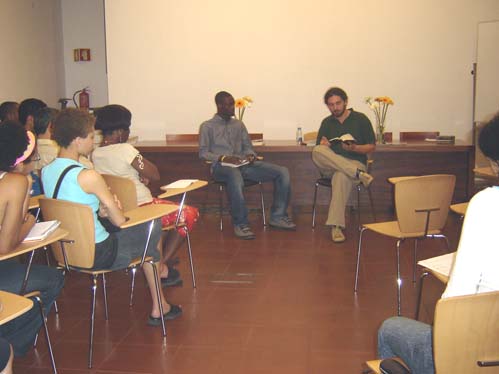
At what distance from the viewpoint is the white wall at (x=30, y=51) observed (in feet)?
26.4

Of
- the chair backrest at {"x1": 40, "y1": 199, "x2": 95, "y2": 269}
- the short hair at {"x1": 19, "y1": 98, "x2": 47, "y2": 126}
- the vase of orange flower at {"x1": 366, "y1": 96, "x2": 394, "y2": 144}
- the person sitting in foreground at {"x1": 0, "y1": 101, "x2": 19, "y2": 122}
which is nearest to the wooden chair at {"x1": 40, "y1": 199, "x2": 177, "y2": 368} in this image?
the chair backrest at {"x1": 40, "y1": 199, "x2": 95, "y2": 269}

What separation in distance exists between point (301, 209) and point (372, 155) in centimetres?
95

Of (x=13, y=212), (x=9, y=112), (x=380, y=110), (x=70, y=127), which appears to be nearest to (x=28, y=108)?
(x=9, y=112)

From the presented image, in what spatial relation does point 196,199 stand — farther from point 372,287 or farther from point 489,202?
point 489,202

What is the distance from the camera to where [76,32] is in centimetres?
956

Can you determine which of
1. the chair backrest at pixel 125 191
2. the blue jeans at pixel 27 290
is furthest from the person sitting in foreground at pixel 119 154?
the blue jeans at pixel 27 290

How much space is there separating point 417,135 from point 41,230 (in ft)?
15.8

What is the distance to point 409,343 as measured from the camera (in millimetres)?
1648

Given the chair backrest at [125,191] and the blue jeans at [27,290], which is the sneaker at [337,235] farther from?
the blue jeans at [27,290]

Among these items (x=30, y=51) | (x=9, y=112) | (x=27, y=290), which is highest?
(x=30, y=51)

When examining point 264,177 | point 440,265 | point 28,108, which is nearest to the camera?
point 440,265

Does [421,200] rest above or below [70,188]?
below

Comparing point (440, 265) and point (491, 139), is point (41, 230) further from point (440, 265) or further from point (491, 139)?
point (491, 139)

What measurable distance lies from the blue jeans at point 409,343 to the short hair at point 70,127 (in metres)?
1.75
